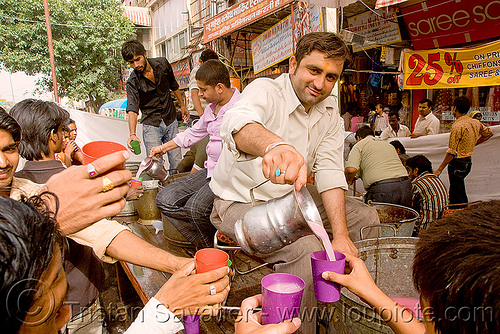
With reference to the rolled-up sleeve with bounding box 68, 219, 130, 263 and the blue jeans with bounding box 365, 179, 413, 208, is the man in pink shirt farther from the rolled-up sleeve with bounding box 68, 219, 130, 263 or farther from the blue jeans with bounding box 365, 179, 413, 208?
the blue jeans with bounding box 365, 179, 413, 208

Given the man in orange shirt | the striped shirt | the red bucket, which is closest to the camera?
the red bucket

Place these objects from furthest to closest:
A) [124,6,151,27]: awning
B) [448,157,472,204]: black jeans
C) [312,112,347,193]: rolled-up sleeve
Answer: [124,6,151,27]: awning
[448,157,472,204]: black jeans
[312,112,347,193]: rolled-up sleeve

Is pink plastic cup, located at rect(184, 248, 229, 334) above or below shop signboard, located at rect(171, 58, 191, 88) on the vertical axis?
below

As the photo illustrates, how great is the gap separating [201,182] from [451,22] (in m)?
5.72

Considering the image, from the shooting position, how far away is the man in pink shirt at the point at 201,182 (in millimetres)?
2600

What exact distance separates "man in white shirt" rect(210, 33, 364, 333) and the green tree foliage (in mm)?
18618

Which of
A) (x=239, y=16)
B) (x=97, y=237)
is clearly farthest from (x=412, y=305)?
(x=239, y=16)

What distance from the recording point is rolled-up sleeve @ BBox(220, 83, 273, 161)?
1602mm

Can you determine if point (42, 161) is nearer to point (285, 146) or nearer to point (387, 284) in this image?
point (285, 146)

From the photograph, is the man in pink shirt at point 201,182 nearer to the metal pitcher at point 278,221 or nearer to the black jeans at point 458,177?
the metal pitcher at point 278,221

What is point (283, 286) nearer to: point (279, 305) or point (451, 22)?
point (279, 305)

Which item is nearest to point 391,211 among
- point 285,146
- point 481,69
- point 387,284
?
point 387,284

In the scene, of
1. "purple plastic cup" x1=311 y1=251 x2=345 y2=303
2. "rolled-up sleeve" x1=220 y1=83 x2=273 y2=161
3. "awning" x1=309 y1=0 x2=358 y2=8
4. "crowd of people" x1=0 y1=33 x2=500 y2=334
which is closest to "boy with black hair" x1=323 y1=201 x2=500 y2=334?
"crowd of people" x1=0 y1=33 x2=500 y2=334

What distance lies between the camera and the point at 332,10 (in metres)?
4.71
